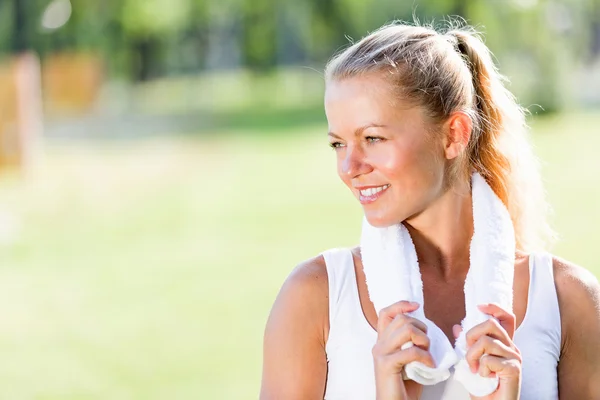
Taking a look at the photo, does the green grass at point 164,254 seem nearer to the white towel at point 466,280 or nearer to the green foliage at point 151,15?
the white towel at point 466,280

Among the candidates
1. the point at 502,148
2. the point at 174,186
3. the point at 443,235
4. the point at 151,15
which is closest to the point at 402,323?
the point at 443,235

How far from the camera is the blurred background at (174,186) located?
637 centimetres

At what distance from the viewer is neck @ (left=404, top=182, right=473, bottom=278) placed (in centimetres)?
221

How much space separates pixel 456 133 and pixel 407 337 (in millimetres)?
539

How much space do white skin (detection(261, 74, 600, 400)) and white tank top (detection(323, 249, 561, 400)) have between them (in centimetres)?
2

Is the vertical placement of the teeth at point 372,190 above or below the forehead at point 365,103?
below

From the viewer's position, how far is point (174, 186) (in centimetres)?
1424

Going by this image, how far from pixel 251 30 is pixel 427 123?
37.2 m

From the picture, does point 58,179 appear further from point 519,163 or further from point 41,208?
point 519,163

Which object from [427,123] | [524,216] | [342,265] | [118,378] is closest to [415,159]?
[427,123]

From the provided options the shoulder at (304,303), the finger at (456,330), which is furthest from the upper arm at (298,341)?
the finger at (456,330)

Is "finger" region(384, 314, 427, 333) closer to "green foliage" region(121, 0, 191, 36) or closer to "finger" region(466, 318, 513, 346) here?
"finger" region(466, 318, 513, 346)

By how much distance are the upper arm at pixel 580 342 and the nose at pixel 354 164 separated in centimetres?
54

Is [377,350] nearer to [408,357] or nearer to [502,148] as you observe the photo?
[408,357]
